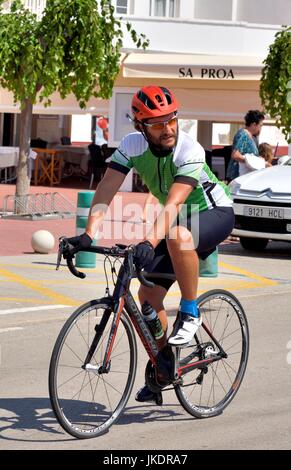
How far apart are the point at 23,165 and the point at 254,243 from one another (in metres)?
5.48

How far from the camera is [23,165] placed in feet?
66.6

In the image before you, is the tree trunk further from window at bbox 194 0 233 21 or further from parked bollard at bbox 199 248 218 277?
window at bbox 194 0 233 21

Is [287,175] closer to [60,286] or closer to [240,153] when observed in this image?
[240,153]

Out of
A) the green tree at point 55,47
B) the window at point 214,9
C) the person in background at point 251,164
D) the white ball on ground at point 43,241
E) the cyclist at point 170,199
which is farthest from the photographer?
the window at point 214,9

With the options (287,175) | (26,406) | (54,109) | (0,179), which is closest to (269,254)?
(287,175)

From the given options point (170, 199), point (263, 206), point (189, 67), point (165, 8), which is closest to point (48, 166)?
point (189, 67)

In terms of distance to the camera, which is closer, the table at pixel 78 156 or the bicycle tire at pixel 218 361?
the bicycle tire at pixel 218 361

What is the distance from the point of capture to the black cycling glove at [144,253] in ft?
19.9

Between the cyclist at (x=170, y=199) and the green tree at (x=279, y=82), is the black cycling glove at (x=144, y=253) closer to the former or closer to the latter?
the cyclist at (x=170, y=199)

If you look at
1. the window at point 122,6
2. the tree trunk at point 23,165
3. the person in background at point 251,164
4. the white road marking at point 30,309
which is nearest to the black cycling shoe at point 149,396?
the white road marking at point 30,309

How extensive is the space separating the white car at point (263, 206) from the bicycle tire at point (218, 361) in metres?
7.93

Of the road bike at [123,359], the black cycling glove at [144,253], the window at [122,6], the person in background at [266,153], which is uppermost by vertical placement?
the window at [122,6]

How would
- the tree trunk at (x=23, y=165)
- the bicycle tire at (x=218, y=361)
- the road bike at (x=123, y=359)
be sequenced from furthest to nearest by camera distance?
the tree trunk at (x=23, y=165) < the bicycle tire at (x=218, y=361) < the road bike at (x=123, y=359)

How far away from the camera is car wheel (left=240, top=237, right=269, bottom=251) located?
639 inches
